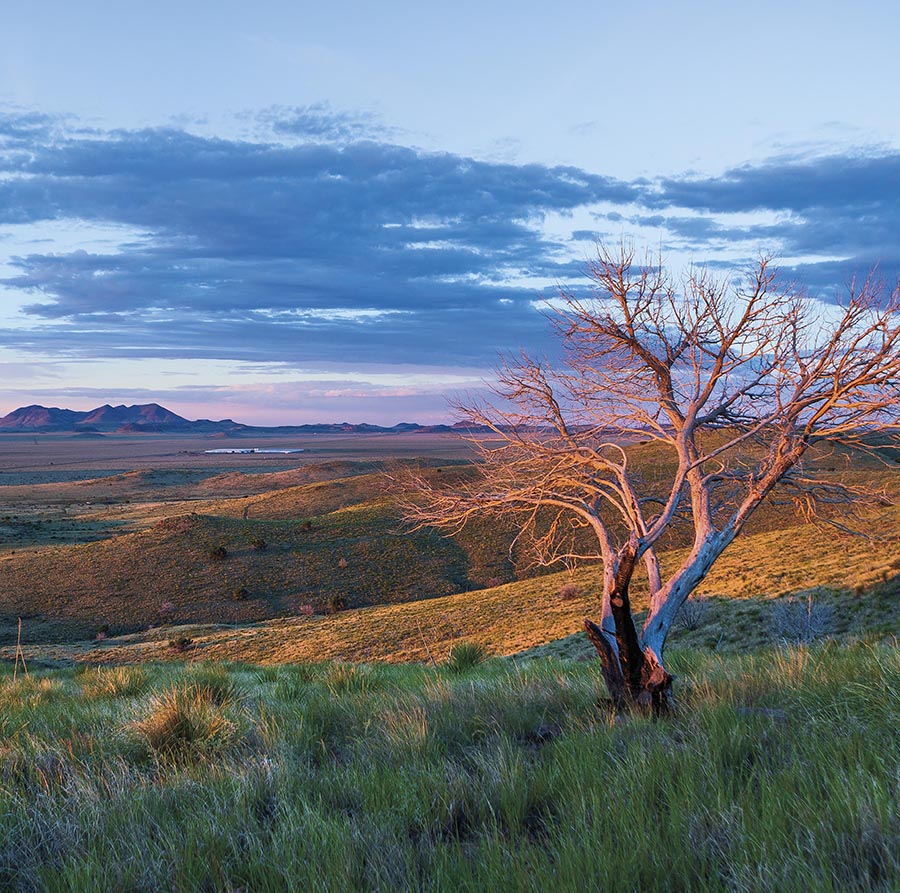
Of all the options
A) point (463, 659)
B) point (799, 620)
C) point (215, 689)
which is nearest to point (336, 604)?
point (799, 620)

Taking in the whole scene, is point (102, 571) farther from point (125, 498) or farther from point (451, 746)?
point (125, 498)

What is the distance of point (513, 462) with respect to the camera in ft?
29.4

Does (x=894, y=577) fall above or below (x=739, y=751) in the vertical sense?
below

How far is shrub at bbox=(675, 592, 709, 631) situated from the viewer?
2159 cm

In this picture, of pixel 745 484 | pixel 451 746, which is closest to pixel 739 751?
pixel 451 746

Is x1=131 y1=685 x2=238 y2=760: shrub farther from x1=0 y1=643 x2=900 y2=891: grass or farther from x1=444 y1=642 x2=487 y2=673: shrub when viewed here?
x1=444 y1=642 x2=487 y2=673: shrub

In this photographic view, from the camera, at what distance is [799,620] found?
18.6 metres

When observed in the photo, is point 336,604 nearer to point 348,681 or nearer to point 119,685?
point 119,685

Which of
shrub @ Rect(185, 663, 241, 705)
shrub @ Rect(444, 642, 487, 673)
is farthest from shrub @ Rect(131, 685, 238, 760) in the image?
shrub @ Rect(444, 642, 487, 673)

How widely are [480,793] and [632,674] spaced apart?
117 inches

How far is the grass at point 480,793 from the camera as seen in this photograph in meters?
3.13

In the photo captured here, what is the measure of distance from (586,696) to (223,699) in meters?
4.06

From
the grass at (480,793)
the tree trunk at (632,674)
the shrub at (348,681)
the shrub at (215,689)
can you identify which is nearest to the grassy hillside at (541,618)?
the shrub at (348,681)

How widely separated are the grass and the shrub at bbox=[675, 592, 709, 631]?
15.7 metres
